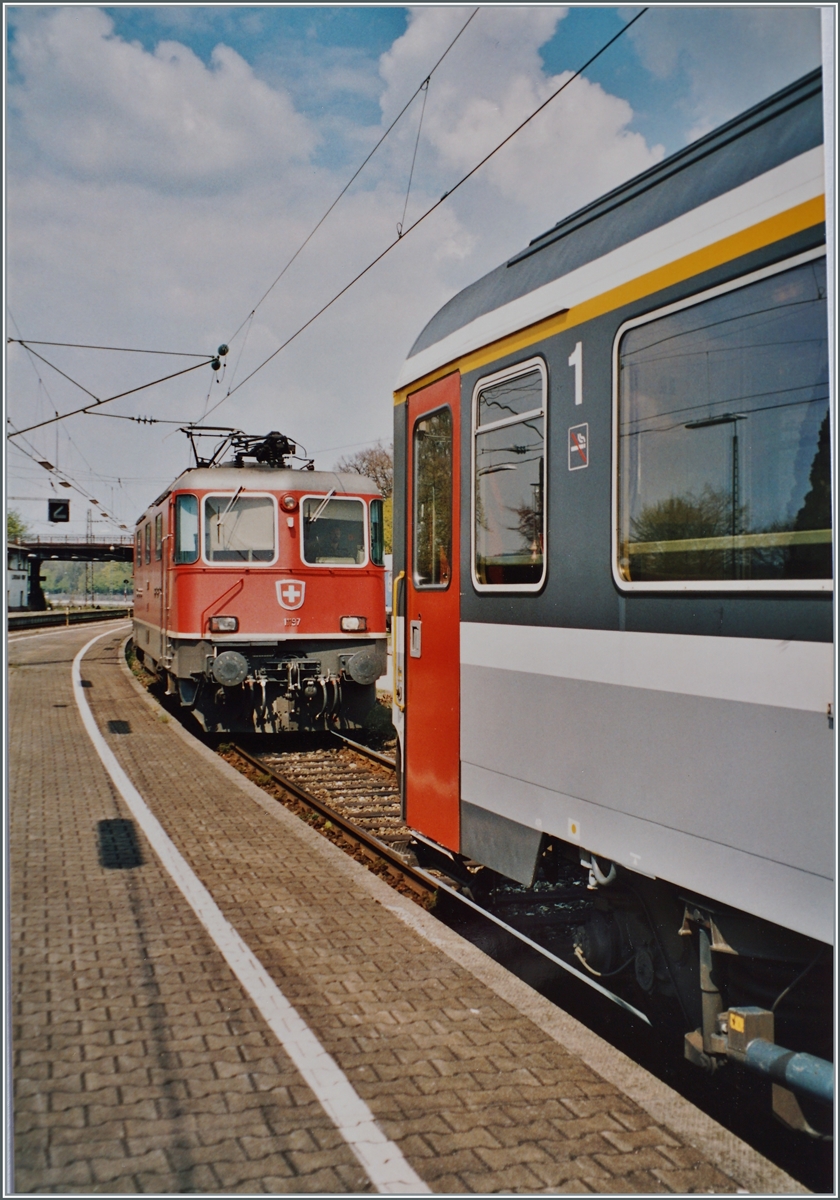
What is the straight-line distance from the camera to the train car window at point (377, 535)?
42.1 feet

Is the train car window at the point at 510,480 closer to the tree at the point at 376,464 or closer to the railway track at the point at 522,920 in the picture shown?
the railway track at the point at 522,920

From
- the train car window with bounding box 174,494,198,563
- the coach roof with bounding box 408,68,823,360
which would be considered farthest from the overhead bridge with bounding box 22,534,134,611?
the coach roof with bounding box 408,68,823,360

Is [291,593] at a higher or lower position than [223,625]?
higher

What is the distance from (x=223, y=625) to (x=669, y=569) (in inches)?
359

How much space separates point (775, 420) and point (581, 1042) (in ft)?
8.30

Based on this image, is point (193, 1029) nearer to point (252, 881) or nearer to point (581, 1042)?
point (581, 1042)

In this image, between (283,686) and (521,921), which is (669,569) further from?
(283,686)

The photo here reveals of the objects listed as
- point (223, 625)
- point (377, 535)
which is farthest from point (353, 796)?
point (377, 535)

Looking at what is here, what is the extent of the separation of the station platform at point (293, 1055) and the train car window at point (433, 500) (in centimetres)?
196

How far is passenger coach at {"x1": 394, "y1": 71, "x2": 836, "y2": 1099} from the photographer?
290cm

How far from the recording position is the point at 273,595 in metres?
12.1

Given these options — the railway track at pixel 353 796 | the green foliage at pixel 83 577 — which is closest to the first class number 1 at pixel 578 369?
the railway track at pixel 353 796

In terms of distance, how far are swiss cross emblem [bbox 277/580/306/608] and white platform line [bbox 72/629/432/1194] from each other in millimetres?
5483

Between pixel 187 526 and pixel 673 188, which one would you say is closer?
pixel 673 188
